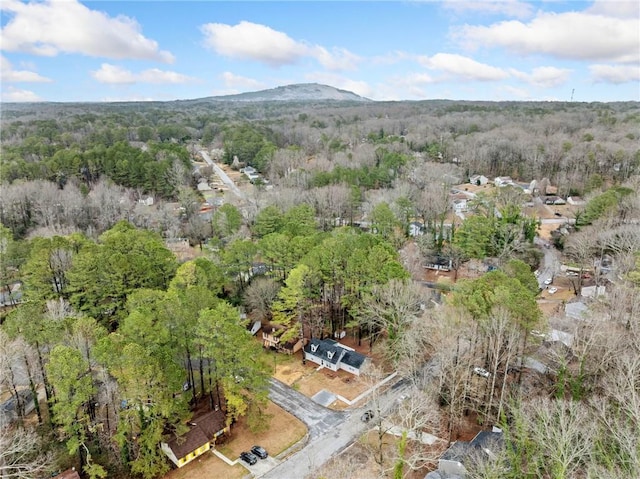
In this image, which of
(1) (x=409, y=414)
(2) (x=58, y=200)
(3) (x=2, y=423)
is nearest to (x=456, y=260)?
(1) (x=409, y=414)

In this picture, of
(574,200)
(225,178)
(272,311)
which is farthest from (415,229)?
(225,178)

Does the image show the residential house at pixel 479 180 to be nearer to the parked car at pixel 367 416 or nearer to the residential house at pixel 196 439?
the parked car at pixel 367 416

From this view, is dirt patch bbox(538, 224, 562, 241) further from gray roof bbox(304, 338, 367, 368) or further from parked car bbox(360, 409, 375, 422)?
parked car bbox(360, 409, 375, 422)

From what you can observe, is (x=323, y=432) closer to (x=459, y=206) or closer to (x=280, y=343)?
(x=280, y=343)

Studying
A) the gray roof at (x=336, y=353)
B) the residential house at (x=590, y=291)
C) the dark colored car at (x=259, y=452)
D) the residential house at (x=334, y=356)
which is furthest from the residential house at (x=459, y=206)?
the dark colored car at (x=259, y=452)

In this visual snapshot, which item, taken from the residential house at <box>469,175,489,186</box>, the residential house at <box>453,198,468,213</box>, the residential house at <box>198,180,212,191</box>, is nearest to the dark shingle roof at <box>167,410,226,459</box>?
the residential house at <box>453,198,468,213</box>
